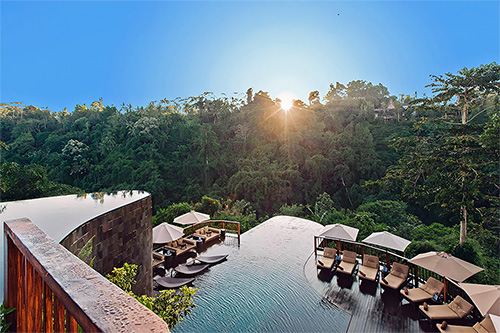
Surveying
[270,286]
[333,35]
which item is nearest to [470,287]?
[270,286]

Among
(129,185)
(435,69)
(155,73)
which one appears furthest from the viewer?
(129,185)

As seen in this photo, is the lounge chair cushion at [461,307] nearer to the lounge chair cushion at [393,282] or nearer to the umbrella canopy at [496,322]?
the lounge chair cushion at [393,282]

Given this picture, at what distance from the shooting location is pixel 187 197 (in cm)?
2006

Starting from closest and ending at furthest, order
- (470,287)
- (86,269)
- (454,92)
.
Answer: (86,269) < (470,287) < (454,92)

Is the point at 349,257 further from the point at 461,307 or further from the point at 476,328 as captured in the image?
the point at 476,328

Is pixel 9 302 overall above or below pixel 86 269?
below

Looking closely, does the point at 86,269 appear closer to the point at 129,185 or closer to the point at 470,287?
the point at 470,287

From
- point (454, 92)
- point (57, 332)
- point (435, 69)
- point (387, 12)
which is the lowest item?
point (57, 332)

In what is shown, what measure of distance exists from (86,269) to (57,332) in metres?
0.24

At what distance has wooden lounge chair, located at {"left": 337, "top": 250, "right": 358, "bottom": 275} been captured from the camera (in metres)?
6.82

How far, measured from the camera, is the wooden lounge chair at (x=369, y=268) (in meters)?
6.43

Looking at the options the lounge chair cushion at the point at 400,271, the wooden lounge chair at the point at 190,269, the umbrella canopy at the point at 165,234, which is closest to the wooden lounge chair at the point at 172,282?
the wooden lounge chair at the point at 190,269

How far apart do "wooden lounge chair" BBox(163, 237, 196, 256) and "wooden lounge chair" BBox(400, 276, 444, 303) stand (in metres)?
6.46

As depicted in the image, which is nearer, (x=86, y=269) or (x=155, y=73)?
(x=86, y=269)
